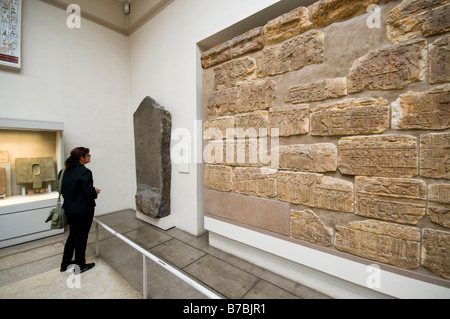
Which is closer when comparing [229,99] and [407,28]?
[407,28]

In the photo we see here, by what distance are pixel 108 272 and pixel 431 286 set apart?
2.98 meters

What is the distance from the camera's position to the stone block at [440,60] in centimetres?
127

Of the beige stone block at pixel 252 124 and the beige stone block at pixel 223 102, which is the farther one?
the beige stone block at pixel 223 102

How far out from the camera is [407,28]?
1394mm

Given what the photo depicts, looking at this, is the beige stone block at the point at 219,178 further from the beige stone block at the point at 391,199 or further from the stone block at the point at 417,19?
the stone block at the point at 417,19

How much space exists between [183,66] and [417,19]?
9.51ft

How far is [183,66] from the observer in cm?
323

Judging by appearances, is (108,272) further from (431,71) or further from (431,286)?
(431,71)

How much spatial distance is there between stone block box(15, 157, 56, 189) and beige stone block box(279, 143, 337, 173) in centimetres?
386

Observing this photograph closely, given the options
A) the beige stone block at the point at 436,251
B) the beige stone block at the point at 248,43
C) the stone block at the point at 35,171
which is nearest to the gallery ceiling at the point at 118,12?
the beige stone block at the point at 248,43

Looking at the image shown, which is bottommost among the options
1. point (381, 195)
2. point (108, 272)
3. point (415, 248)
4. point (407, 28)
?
point (108, 272)

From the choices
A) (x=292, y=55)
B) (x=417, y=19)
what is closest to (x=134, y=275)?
(x=292, y=55)

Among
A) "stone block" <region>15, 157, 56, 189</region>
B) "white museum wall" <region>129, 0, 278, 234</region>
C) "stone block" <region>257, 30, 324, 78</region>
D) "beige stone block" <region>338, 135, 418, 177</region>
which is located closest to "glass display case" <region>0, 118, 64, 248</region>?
"stone block" <region>15, 157, 56, 189</region>
